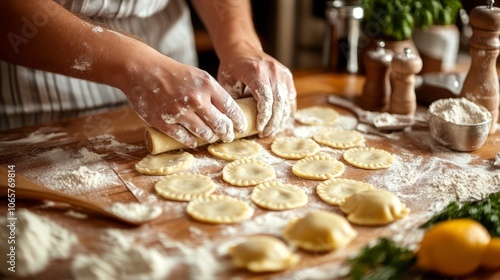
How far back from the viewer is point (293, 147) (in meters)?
1.71

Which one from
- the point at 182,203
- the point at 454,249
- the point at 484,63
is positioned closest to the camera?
the point at 454,249

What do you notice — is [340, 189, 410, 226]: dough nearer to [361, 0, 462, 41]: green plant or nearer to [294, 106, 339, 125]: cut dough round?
[294, 106, 339, 125]: cut dough round

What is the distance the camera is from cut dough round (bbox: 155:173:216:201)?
4.67 feet

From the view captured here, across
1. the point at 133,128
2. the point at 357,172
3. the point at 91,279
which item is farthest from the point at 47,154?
the point at 357,172

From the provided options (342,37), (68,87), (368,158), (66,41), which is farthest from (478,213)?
(68,87)

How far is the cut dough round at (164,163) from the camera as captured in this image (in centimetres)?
155

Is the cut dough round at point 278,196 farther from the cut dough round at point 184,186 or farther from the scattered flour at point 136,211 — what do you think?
the scattered flour at point 136,211

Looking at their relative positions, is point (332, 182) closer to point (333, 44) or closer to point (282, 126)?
point (282, 126)

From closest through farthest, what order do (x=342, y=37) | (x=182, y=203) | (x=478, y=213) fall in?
(x=478, y=213) < (x=182, y=203) < (x=342, y=37)

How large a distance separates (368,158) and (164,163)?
23.0 inches

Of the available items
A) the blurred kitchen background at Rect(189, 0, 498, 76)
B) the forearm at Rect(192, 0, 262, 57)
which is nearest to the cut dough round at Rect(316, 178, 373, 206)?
the forearm at Rect(192, 0, 262, 57)

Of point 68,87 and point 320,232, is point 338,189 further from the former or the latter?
point 68,87

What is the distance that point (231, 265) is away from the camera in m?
1.16

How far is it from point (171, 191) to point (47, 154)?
1.46ft
